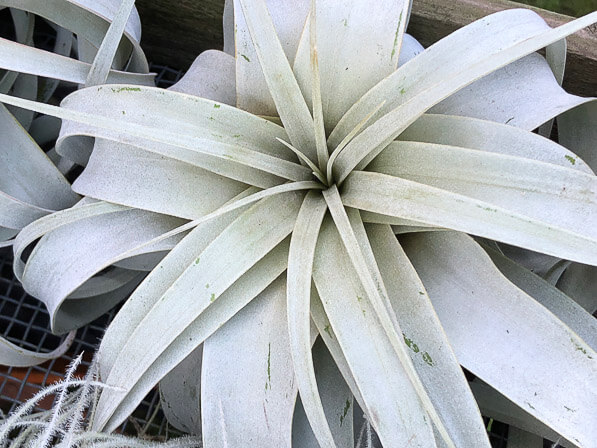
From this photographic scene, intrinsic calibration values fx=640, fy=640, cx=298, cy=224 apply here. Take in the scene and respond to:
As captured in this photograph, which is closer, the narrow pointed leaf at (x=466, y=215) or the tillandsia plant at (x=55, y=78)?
the narrow pointed leaf at (x=466, y=215)

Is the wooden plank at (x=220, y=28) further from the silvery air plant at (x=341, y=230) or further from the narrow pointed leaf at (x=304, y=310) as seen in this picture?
the narrow pointed leaf at (x=304, y=310)

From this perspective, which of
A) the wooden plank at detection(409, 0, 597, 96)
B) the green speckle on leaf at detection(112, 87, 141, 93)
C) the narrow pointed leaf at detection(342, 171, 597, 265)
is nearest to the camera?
the narrow pointed leaf at detection(342, 171, 597, 265)

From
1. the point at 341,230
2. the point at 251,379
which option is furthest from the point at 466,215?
the point at 251,379

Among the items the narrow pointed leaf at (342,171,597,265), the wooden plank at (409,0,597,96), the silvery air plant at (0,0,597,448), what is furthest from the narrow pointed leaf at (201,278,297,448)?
the wooden plank at (409,0,597,96)

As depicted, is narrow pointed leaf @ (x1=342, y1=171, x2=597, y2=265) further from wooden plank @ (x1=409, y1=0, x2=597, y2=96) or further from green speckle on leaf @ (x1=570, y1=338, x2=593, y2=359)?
wooden plank @ (x1=409, y1=0, x2=597, y2=96)

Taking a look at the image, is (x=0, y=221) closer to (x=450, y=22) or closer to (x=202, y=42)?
(x=202, y=42)

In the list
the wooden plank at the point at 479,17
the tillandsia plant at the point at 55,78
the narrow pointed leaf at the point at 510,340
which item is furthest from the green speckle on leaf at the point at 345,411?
the wooden plank at the point at 479,17
